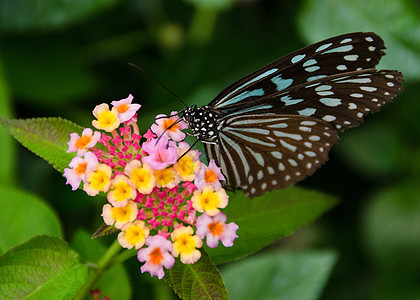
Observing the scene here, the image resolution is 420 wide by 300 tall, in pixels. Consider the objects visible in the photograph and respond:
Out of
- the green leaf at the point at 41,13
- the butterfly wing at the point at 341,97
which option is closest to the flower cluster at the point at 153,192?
the butterfly wing at the point at 341,97

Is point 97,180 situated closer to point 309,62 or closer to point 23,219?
point 23,219

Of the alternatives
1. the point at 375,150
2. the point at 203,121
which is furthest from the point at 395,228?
the point at 203,121

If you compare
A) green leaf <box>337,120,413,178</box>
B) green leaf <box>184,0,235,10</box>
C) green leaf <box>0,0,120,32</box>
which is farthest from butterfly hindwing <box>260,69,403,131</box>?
green leaf <box>0,0,120,32</box>

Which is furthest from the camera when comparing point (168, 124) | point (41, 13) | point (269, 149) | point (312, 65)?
point (41, 13)

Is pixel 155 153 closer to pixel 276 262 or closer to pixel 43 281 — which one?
pixel 43 281

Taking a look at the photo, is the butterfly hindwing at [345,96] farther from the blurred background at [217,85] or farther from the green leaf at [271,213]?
the blurred background at [217,85]

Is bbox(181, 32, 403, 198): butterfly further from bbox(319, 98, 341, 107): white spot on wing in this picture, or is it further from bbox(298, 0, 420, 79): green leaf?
bbox(298, 0, 420, 79): green leaf

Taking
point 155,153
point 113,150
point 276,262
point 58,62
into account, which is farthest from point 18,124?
point 58,62
